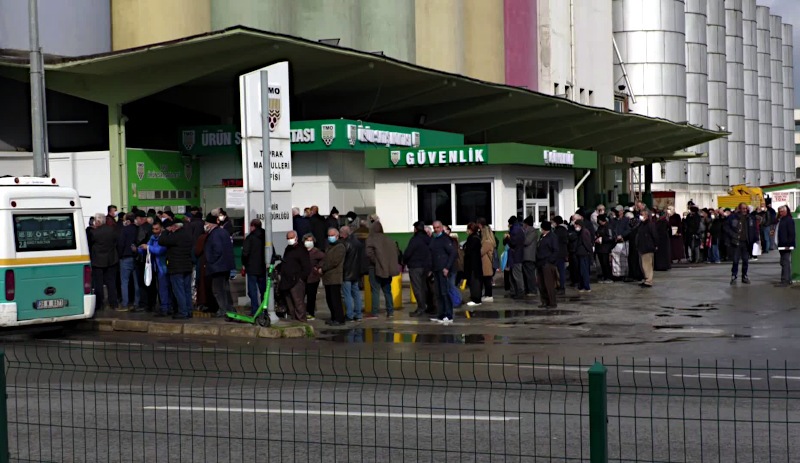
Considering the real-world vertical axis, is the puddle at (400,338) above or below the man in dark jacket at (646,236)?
below

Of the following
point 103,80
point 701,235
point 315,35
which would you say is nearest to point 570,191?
point 701,235

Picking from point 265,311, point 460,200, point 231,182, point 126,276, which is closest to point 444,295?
point 265,311

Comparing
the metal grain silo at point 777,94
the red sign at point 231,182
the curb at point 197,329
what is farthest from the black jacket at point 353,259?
the metal grain silo at point 777,94

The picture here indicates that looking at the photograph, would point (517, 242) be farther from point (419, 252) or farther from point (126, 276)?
point (126, 276)

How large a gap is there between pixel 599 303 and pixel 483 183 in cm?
968

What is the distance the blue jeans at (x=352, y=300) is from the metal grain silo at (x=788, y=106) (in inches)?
4022

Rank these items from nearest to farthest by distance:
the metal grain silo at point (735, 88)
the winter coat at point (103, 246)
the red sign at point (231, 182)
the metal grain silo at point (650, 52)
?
the winter coat at point (103, 246) → the red sign at point (231, 182) → the metal grain silo at point (650, 52) → the metal grain silo at point (735, 88)

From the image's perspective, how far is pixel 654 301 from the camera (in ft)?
75.4

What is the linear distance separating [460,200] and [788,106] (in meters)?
96.5

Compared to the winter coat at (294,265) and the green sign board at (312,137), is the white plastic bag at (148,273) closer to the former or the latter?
the winter coat at (294,265)

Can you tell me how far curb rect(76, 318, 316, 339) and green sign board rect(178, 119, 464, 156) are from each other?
41.4 ft

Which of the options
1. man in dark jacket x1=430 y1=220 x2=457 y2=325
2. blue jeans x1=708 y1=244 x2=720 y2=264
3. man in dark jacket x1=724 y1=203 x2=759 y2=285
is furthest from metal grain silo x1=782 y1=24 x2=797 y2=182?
man in dark jacket x1=430 y1=220 x2=457 y2=325

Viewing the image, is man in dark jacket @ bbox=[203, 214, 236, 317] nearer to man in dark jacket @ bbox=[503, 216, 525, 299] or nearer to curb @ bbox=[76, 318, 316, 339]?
curb @ bbox=[76, 318, 316, 339]

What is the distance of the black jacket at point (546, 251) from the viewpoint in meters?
21.8
